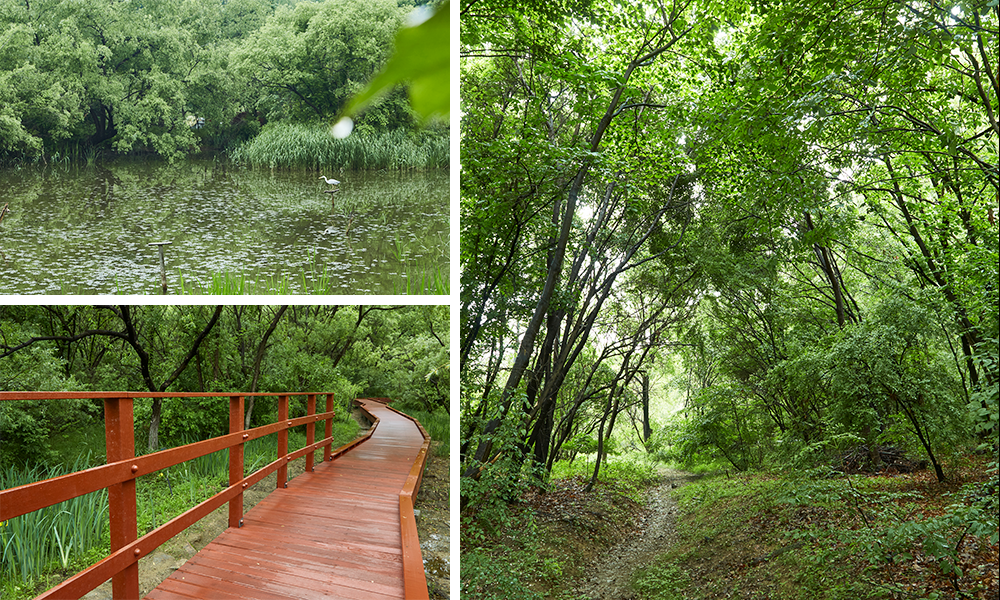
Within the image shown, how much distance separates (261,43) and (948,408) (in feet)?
30.5

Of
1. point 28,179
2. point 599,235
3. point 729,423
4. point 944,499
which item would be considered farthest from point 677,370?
point 28,179

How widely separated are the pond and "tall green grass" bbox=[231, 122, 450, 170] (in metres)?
0.16

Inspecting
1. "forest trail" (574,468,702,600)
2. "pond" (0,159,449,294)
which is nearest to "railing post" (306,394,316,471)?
"pond" (0,159,449,294)

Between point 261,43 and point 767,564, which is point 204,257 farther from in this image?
point 767,564

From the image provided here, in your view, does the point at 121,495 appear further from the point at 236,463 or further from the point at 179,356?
the point at 179,356

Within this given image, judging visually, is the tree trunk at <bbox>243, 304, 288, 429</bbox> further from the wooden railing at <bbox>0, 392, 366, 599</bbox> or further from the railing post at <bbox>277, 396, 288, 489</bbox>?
the wooden railing at <bbox>0, 392, 366, 599</bbox>

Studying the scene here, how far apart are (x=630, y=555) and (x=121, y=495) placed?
5906 mm

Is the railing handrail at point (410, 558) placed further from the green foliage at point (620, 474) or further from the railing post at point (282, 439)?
the green foliage at point (620, 474)

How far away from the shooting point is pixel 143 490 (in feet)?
16.5

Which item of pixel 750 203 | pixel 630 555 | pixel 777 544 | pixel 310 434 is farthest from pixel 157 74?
pixel 777 544

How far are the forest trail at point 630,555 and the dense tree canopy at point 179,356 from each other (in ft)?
10.1

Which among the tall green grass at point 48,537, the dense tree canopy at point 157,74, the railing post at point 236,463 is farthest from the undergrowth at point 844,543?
the dense tree canopy at point 157,74

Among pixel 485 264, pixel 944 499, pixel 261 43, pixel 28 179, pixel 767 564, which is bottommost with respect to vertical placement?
pixel 767 564

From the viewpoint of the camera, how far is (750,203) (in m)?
5.97
